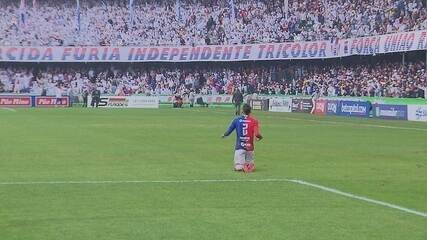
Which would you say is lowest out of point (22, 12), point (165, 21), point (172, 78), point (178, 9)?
point (172, 78)

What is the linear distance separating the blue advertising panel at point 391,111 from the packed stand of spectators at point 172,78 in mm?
14096

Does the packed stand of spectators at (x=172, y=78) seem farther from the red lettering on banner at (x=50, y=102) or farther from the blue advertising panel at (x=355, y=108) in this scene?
the blue advertising panel at (x=355, y=108)

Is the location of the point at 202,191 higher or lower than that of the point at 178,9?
lower

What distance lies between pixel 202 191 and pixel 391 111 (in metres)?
37.1

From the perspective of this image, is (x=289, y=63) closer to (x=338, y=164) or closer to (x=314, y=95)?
(x=314, y=95)

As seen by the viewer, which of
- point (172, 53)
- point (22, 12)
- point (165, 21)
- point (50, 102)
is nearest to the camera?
point (50, 102)

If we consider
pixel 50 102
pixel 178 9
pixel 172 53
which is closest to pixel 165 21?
pixel 178 9

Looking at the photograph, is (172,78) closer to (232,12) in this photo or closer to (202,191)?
(232,12)

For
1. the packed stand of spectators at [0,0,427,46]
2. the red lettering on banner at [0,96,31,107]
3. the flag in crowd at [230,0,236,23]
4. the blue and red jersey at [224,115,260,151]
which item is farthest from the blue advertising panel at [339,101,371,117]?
the blue and red jersey at [224,115,260,151]

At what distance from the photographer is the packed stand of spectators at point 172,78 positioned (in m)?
69.1

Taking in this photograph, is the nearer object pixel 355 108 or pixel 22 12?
pixel 355 108

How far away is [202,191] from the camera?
1452cm

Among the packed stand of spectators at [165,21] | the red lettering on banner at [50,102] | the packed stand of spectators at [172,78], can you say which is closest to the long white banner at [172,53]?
the packed stand of spectators at [165,21]

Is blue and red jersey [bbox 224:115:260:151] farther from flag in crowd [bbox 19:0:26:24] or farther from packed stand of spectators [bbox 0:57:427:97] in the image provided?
flag in crowd [bbox 19:0:26:24]
